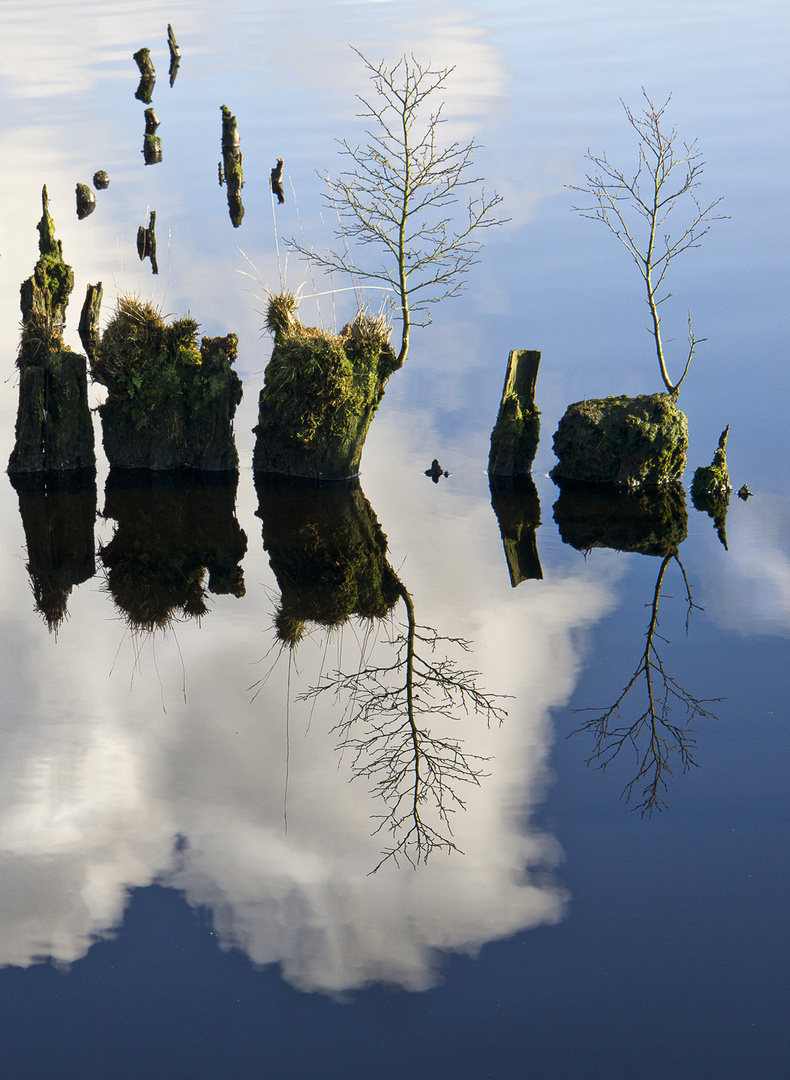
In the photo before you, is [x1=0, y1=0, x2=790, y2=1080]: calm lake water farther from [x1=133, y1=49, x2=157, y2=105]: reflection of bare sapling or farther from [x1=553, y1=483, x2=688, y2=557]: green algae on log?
[x1=133, y1=49, x2=157, y2=105]: reflection of bare sapling

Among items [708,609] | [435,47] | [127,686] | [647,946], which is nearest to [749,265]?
[708,609]

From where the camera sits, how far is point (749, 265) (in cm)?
3172

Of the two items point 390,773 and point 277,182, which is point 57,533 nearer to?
point 390,773

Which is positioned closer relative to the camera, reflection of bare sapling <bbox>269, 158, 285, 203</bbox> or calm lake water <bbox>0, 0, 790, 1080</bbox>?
calm lake water <bbox>0, 0, 790, 1080</bbox>

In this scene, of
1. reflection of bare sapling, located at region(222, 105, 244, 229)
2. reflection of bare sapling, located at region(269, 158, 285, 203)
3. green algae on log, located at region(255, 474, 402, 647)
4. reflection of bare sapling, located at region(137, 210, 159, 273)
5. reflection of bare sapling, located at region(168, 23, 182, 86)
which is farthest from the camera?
reflection of bare sapling, located at region(168, 23, 182, 86)

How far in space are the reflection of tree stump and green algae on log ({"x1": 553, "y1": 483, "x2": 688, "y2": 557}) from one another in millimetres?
4551

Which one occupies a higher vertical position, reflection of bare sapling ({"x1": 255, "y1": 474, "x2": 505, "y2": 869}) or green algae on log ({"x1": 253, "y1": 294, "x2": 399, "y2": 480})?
green algae on log ({"x1": 253, "y1": 294, "x2": 399, "y2": 480})

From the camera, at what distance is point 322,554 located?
1617 cm

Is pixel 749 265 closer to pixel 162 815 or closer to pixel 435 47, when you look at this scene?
pixel 162 815

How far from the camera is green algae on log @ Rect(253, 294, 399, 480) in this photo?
17.7 m

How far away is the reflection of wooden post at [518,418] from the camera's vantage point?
59.5 feet

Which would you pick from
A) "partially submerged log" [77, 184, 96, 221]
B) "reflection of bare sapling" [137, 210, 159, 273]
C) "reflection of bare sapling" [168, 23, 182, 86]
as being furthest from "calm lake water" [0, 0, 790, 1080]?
"reflection of bare sapling" [168, 23, 182, 86]

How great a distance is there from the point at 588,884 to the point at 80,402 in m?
11.5

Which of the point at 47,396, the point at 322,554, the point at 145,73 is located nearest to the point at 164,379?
the point at 47,396
